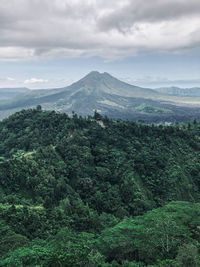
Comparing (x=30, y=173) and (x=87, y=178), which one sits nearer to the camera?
(x=30, y=173)

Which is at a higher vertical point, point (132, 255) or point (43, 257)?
point (43, 257)

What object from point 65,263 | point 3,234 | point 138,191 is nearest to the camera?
point 65,263

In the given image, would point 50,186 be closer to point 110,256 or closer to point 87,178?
point 87,178

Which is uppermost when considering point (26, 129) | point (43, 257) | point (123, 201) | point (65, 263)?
point (26, 129)

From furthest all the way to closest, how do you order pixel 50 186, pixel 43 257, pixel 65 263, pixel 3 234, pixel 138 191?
pixel 138 191 → pixel 50 186 → pixel 3 234 → pixel 43 257 → pixel 65 263

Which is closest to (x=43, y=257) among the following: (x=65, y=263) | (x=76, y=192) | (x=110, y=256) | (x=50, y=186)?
(x=65, y=263)

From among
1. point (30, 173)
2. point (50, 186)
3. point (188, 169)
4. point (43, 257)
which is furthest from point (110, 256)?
point (188, 169)
